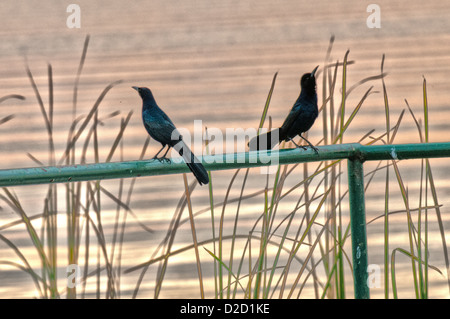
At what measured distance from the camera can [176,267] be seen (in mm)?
2145

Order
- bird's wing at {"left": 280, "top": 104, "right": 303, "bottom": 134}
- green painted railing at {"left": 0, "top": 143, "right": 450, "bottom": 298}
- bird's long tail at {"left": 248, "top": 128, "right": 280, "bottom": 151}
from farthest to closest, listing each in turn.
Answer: bird's wing at {"left": 280, "top": 104, "right": 303, "bottom": 134} → bird's long tail at {"left": 248, "top": 128, "right": 280, "bottom": 151} → green painted railing at {"left": 0, "top": 143, "right": 450, "bottom": 298}

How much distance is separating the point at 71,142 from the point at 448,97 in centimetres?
281

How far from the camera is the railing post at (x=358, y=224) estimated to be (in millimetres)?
1132

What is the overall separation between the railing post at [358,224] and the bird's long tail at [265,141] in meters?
0.23

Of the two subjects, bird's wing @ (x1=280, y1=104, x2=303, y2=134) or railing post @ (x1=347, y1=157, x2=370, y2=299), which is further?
bird's wing @ (x1=280, y1=104, x2=303, y2=134)

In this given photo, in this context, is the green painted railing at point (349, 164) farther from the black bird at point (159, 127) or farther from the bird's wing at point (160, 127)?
the bird's wing at point (160, 127)

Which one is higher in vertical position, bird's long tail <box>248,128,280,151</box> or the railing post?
bird's long tail <box>248,128,280,151</box>

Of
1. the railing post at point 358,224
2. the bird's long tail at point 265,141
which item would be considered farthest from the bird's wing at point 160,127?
the railing post at point 358,224

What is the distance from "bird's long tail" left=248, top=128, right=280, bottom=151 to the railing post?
0.75 feet

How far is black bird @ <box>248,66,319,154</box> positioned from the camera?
4.43 feet

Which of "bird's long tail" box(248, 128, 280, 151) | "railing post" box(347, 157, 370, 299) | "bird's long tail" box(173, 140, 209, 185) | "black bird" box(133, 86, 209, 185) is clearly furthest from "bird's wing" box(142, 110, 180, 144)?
"railing post" box(347, 157, 370, 299)

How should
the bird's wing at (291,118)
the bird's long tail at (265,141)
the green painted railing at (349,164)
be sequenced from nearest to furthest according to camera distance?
the green painted railing at (349,164) < the bird's long tail at (265,141) < the bird's wing at (291,118)

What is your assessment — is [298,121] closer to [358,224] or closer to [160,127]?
[160,127]

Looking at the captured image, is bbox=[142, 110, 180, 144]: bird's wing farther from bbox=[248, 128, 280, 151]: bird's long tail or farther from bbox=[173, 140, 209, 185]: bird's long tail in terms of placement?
bbox=[173, 140, 209, 185]: bird's long tail
